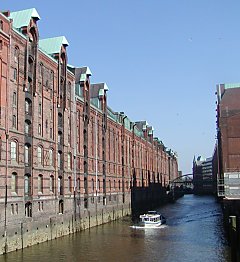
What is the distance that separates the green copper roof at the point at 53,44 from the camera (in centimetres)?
4531

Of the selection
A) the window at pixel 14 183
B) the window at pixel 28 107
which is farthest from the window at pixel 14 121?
the window at pixel 14 183

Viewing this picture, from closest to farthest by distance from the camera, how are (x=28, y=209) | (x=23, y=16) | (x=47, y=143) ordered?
1. (x=28, y=209)
2. (x=23, y=16)
3. (x=47, y=143)

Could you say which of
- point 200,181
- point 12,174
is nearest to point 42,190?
point 12,174

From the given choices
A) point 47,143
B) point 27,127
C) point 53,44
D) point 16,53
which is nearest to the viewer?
point 16,53

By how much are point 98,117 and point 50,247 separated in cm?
2818

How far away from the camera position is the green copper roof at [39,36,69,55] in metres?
45.3

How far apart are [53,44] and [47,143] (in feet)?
41.0

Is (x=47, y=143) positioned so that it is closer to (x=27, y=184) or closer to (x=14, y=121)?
(x=27, y=184)

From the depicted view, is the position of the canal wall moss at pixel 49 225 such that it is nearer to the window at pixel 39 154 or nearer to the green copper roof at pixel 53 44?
the window at pixel 39 154

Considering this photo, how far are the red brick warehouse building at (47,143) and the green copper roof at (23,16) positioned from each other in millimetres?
98

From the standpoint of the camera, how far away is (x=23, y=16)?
3906cm

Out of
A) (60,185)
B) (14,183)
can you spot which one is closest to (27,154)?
(14,183)

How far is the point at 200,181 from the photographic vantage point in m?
199

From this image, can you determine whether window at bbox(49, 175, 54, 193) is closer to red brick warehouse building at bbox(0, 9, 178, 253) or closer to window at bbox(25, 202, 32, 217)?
red brick warehouse building at bbox(0, 9, 178, 253)
